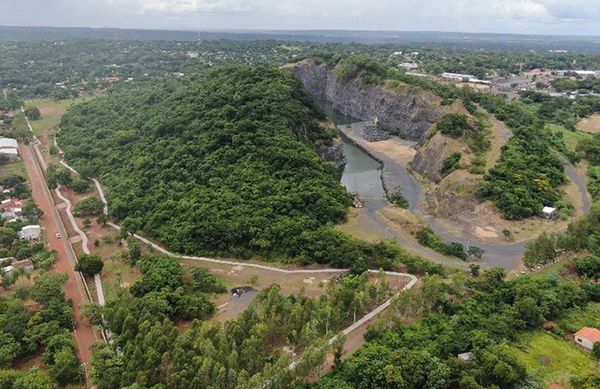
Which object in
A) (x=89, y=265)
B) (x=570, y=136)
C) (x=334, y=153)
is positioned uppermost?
(x=570, y=136)

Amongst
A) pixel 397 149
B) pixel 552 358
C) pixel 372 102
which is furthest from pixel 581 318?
pixel 372 102

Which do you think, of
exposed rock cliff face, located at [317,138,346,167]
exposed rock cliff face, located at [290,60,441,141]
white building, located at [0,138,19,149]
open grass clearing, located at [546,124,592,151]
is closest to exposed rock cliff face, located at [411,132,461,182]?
exposed rock cliff face, located at [317,138,346,167]

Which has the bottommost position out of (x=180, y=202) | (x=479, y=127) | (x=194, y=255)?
(x=194, y=255)

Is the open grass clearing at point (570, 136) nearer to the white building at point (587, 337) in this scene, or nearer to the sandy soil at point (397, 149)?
the sandy soil at point (397, 149)

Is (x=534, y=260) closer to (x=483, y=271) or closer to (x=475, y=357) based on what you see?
(x=483, y=271)

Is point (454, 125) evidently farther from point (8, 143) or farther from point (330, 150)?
point (8, 143)

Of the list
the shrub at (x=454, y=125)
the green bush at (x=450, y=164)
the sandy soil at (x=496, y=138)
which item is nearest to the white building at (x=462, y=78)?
the sandy soil at (x=496, y=138)

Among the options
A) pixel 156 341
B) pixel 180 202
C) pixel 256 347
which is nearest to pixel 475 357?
pixel 256 347
